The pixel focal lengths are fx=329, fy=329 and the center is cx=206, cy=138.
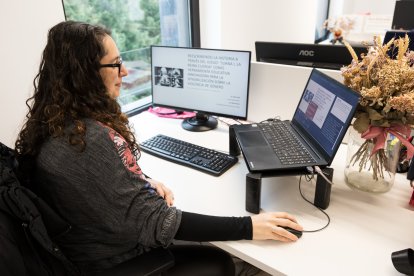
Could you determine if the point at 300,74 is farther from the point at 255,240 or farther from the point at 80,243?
the point at 80,243

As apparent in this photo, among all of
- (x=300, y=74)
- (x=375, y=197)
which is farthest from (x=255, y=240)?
(x=300, y=74)

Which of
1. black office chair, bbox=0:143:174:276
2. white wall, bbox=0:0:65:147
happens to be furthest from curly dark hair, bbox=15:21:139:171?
white wall, bbox=0:0:65:147

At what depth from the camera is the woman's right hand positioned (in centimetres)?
93

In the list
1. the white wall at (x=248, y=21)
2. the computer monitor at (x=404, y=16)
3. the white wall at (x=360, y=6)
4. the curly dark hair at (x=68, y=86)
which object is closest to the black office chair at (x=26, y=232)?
the curly dark hair at (x=68, y=86)

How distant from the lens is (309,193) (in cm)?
115

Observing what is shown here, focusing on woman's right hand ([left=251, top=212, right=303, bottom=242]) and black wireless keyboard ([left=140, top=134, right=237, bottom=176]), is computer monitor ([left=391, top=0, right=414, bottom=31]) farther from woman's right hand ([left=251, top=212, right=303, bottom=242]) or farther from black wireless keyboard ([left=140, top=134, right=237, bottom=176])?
woman's right hand ([left=251, top=212, right=303, bottom=242])

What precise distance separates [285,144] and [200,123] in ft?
2.14

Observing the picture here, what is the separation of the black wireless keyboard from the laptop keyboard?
0.19 m

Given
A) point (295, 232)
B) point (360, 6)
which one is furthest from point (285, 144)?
point (360, 6)

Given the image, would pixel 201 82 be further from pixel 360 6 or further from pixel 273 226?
pixel 360 6

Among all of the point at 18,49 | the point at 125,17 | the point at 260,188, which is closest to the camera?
the point at 260,188

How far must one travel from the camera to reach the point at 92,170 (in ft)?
2.79

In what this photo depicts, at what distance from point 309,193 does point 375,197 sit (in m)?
0.21

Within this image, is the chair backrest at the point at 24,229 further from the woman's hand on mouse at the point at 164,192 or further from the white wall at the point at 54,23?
the white wall at the point at 54,23
